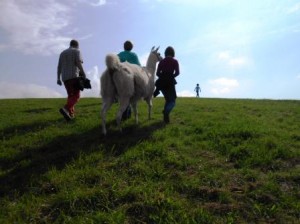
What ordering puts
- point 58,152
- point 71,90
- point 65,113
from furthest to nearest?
point 71,90 < point 65,113 < point 58,152

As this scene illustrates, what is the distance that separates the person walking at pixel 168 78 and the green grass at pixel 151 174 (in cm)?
68

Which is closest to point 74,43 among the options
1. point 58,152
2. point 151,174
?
point 58,152

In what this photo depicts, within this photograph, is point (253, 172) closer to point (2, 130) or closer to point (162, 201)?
point (162, 201)

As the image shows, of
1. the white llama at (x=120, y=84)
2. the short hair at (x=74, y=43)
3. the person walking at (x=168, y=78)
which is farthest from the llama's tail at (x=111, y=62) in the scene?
the short hair at (x=74, y=43)

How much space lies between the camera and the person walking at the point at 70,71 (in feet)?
41.7

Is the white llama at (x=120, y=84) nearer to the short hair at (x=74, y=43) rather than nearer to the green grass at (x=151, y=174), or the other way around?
the green grass at (x=151, y=174)

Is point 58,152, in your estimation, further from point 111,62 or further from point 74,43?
point 74,43

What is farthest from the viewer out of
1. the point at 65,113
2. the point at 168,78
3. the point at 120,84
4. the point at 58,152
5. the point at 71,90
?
the point at 71,90

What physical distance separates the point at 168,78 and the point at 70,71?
10.6 ft

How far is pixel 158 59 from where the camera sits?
13352 millimetres

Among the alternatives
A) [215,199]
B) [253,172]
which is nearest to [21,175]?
[215,199]

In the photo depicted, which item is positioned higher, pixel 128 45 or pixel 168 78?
pixel 128 45

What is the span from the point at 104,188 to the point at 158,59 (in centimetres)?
709

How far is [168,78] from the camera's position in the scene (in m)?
12.3
